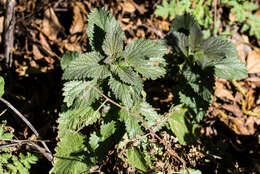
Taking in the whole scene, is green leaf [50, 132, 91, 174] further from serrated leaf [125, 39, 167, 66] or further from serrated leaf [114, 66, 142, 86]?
serrated leaf [125, 39, 167, 66]

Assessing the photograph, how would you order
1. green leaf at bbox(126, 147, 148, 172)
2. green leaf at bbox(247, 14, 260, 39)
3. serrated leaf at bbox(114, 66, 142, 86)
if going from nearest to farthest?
serrated leaf at bbox(114, 66, 142, 86) → green leaf at bbox(126, 147, 148, 172) → green leaf at bbox(247, 14, 260, 39)

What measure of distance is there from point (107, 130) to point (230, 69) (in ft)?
4.25

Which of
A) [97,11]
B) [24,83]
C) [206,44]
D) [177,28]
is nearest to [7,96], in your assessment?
[24,83]

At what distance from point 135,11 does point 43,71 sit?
5.18 feet

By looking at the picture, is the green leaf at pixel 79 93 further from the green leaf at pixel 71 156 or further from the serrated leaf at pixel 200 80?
the serrated leaf at pixel 200 80

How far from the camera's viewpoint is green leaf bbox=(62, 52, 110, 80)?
2012 millimetres

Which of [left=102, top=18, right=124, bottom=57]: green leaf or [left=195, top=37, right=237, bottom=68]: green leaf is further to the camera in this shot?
[left=195, top=37, right=237, bottom=68]: green leaf

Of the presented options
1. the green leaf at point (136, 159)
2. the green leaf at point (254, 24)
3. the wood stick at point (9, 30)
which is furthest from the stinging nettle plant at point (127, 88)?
the green leaf at point (254, 24)

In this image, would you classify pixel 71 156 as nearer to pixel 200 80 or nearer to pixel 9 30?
pixel 200 80

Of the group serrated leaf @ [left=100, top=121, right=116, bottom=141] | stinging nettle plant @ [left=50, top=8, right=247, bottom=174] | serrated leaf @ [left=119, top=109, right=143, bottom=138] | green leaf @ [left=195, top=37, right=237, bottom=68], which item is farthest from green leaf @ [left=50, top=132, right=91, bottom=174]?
green leaf @ [left=195, top=37, right=237, bottom=68]

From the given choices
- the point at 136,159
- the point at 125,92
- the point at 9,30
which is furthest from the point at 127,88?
the point at 9,30

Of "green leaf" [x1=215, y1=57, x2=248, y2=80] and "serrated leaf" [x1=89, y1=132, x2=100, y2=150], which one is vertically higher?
"green leaf" [x1=215, y1=57, x2=248, y2=80]

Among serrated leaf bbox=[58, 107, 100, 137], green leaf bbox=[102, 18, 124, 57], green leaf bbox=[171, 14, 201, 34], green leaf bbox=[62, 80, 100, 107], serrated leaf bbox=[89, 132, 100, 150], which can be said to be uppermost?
green leaf bbox=[171, 14, 201, 34]

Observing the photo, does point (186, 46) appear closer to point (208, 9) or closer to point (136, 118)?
point (136, 118)
